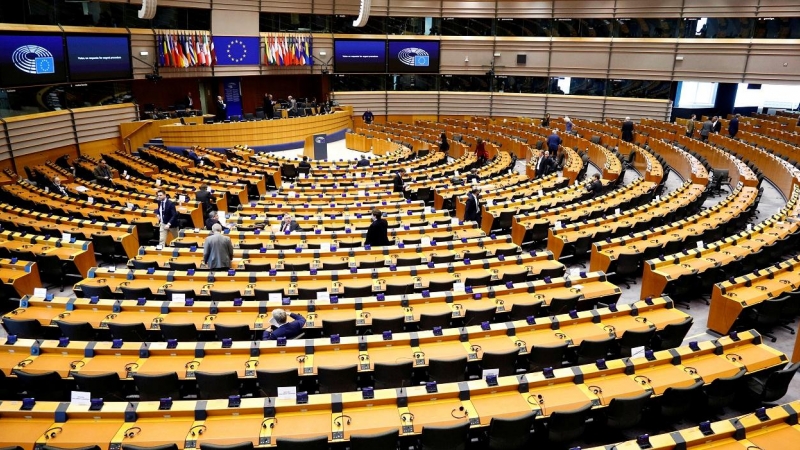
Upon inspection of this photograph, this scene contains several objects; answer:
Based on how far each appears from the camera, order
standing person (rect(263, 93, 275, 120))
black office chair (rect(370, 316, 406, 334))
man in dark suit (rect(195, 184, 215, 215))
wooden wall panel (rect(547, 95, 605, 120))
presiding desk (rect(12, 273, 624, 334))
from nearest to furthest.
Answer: black office chair (rect(370, 316, 406, 334)) < presiding desk (rect(12, 273, 624, 334)) < man in dark suit (rect(195, 184, 215, 215)) < standing person (rect(263, 93, 275, 120)) < wooden wall panel (rect(547, 95, 605, 120))

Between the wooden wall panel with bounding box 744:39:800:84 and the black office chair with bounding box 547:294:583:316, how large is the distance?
79.1 feet

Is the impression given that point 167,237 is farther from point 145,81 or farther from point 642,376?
point 145,81

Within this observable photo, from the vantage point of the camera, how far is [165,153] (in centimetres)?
2141

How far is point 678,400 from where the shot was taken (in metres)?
6.49

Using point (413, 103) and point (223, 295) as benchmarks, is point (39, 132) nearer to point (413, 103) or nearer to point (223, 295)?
point (223, 295)

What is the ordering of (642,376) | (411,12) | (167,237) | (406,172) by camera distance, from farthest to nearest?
1. (411,12)
2. (406,172)
3. (167,237)
4. (642,376)

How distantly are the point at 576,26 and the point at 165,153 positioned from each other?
22785 mm

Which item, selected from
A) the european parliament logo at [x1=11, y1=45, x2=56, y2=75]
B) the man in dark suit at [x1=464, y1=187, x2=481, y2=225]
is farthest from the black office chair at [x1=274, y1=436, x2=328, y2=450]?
the european parliament logo at [x1=11, y1=45, x2=56, y2=75]

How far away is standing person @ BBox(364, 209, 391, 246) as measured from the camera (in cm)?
1128

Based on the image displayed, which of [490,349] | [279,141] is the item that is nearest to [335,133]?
[279,141]

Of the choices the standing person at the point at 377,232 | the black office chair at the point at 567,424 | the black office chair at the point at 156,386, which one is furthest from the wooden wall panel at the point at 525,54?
the black office chair at the point at 156,386

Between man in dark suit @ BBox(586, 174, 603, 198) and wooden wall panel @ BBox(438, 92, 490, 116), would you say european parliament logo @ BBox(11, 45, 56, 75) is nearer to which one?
man in dark suit @ BBox(586, 174, 603, 198)

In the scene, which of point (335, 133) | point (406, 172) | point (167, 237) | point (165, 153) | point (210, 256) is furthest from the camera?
point (335, 133)

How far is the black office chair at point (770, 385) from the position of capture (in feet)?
21.9
